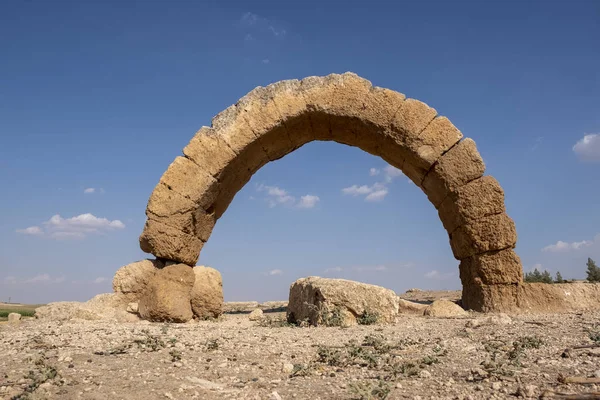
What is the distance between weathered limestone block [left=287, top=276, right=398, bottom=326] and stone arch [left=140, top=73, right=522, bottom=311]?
2237mm

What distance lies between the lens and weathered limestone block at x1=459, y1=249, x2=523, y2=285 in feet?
23.8

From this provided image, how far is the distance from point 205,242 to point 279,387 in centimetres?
513

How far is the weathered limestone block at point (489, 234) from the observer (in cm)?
727

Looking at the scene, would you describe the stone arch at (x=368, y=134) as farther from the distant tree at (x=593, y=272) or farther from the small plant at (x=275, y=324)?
the distant tree at (x=593, y=272)

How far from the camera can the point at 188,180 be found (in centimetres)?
748

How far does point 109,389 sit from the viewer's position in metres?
3.09

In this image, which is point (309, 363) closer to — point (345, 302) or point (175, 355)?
point (175, 355)

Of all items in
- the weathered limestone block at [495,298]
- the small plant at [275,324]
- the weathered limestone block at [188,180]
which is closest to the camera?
the small plant at [275,324]

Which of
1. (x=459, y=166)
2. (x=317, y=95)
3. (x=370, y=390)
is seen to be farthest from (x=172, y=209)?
(x=370, y=390)

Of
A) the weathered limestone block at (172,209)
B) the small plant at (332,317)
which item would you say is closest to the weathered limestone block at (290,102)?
the weathered limestone block at (172,209)

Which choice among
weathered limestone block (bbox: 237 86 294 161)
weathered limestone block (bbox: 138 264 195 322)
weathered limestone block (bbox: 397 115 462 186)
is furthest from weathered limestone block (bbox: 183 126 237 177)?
weathered limestone block (bbox: 397 115 462 186)

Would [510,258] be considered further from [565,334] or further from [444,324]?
[565,334]

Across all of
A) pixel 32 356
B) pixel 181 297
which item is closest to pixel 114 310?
pixel 181 297

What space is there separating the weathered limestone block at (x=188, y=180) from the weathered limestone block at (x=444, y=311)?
3.91 metres
